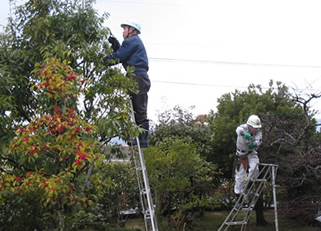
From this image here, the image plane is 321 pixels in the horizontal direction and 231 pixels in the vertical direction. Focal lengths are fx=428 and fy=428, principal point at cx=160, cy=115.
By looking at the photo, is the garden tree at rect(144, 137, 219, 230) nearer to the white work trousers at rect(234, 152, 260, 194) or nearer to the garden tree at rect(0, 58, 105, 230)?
the white work trousers at rect(234, 152, 260, 194)

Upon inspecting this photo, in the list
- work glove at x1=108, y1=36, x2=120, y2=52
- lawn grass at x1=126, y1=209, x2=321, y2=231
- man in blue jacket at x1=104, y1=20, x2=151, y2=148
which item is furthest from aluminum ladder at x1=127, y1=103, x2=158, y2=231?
lawn grass at x1=126, y1=209, x2=321, y2=231

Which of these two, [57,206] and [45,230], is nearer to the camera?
[57,206]

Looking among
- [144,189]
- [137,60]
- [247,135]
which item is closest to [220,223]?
[247,135]

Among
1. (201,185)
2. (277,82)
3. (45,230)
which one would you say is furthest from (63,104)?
(277,82)

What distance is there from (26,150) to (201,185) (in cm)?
723

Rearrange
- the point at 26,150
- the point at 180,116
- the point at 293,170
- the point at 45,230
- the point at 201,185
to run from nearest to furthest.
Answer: the point at 26,150
the point at 45,230
the point at 293,170
the point at 201,185
the point at 180,116

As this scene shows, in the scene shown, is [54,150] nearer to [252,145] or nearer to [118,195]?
[252,145]

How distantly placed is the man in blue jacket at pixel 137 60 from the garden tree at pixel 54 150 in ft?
3.55

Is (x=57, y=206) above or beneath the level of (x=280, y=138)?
beneath

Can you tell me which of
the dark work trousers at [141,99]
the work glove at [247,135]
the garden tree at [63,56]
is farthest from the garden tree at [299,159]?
the garden tree at [63,56]

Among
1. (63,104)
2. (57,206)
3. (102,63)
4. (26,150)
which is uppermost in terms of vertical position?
(102,63)

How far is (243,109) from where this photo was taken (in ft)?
38.2

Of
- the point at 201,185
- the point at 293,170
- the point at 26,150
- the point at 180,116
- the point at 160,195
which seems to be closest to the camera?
the point at 26,150

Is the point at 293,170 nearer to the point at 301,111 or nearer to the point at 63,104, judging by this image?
the point at 301,111
